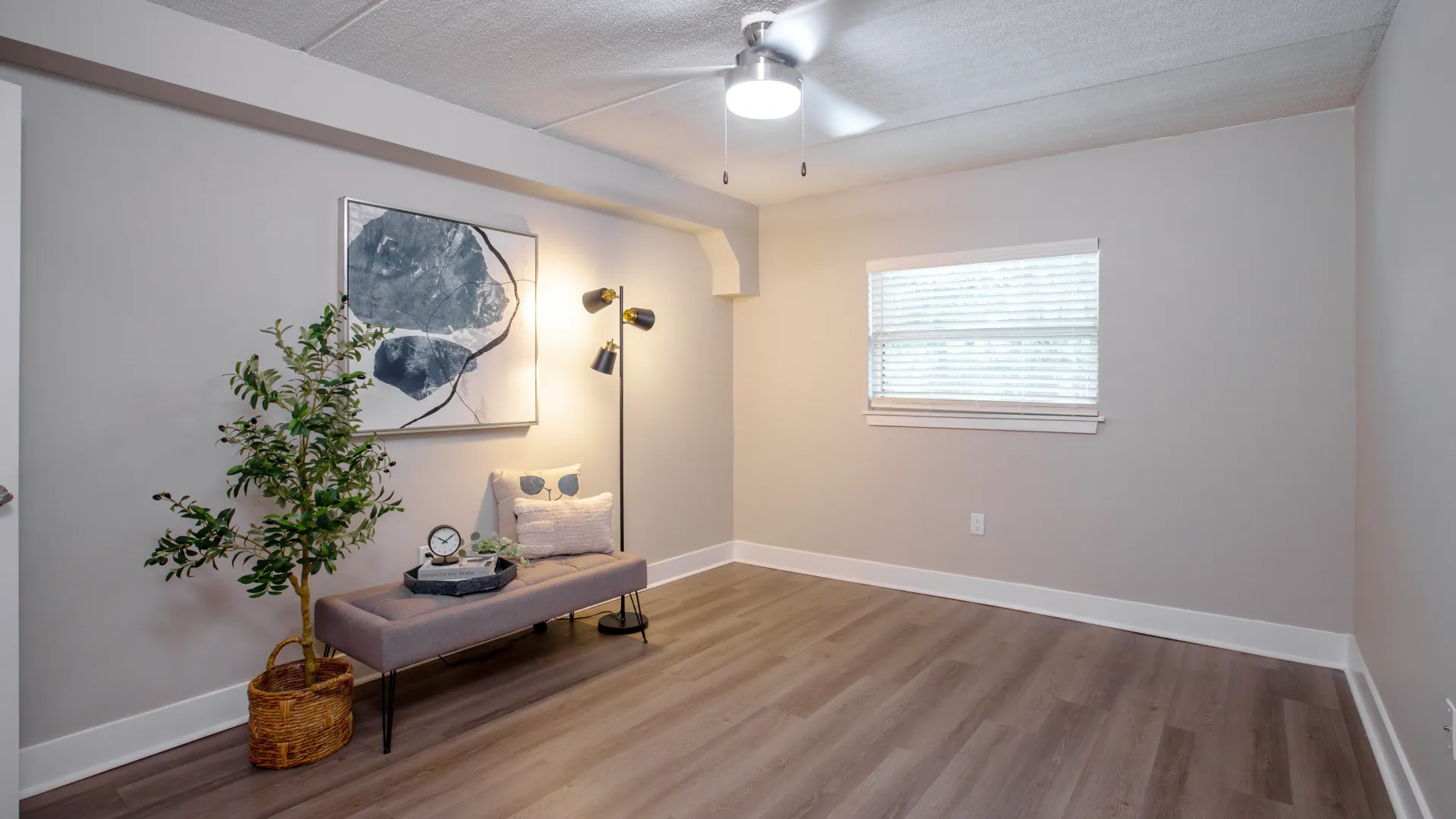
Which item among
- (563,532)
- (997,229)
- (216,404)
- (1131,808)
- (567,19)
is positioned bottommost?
(1131,808)

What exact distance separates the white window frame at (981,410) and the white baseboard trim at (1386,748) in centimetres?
148

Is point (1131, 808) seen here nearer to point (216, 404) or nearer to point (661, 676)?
point (661, 676)

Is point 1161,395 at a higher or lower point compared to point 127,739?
higher

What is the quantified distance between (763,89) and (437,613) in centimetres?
226

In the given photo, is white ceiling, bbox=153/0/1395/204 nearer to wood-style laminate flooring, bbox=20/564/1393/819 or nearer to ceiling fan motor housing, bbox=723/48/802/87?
ceiling fan motor housing, bbox=723/48/802/87

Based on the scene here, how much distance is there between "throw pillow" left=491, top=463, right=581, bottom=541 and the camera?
12.1 feet

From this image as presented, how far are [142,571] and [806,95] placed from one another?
3.08 m

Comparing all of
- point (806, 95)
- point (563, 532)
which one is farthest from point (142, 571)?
point (806, 95)

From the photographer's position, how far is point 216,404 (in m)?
2.77

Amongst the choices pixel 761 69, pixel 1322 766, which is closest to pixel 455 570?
pixel 761 69

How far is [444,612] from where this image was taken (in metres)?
2.82

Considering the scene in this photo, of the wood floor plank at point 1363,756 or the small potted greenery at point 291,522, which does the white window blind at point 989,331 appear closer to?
the wood floor plank at point 1363,756

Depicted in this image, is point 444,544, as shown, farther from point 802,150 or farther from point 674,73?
point 802,150

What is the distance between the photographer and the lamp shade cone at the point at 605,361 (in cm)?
404
